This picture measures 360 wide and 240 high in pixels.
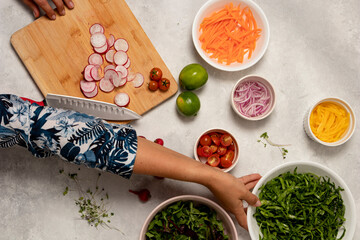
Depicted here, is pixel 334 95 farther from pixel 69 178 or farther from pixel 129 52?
pixel 69 178

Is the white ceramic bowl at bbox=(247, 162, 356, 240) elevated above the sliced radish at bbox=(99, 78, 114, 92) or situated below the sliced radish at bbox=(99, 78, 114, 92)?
below

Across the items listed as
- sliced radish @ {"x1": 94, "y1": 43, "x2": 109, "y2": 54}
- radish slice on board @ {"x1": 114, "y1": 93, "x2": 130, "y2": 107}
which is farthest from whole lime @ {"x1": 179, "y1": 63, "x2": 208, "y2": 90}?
sliced radish @ {"x1": 94, "y1": 43, "x2": 109, "y2": 54}

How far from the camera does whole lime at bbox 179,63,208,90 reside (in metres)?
1.56

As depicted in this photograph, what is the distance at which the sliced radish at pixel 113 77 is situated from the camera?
1572 mm

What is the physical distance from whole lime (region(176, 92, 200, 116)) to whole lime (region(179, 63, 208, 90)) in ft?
0.15

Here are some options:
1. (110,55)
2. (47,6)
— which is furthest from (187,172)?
(47,6)

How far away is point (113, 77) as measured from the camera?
5.18 ft

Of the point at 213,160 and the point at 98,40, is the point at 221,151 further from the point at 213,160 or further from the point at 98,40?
the point at 98,40

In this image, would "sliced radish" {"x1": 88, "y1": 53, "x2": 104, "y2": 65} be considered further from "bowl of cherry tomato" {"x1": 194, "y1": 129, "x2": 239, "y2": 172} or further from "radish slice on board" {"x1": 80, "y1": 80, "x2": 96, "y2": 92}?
"bowl of cherry tomato" {"x1": 194, "y1": 129, "x2": 239, "y2": 172}

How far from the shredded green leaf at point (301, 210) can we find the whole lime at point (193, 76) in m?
0.56

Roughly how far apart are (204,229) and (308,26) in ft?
3.86

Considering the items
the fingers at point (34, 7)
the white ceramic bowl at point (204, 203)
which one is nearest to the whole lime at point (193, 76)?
the white ceramic bowl at point (204, 203)

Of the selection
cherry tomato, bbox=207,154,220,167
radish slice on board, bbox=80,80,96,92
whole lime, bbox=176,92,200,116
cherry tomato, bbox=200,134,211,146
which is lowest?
cherry tomato, bbox=207,154,220,167

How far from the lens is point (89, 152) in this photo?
1114 millimetres
